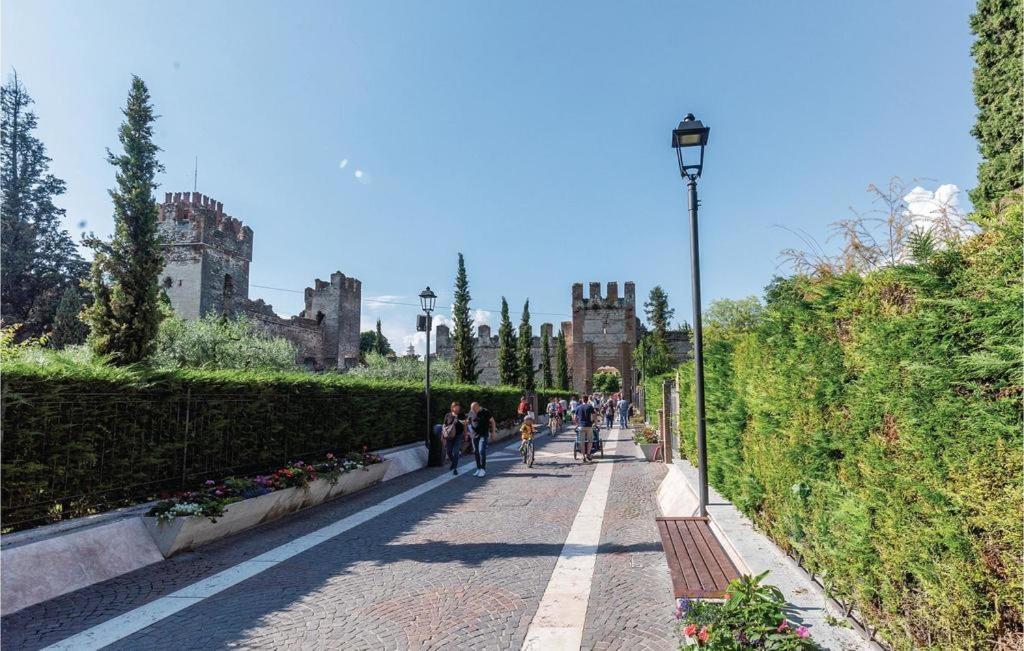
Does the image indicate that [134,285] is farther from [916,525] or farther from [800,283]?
[916,525]

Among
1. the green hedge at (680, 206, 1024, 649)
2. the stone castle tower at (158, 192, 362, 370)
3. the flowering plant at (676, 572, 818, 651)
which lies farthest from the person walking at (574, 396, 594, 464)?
the stone castle tower at (158, 192, 362, 370)

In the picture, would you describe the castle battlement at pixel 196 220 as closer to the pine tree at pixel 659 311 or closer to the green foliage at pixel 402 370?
the green foliage at pixel 402 370

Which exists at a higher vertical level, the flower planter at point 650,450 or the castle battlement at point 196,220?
the castle battlement at point 196,220

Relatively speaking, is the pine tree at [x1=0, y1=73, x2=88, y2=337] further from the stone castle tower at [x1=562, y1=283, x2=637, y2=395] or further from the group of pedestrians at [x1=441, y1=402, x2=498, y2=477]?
the stone castle tower at [x1=562, y1=283, x2=637, y2=395]

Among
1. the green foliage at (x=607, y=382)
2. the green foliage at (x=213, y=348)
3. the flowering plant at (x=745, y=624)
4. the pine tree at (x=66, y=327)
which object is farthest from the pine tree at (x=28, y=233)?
the green foliage at (x=607, y=382)

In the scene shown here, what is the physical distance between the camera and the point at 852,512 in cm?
327

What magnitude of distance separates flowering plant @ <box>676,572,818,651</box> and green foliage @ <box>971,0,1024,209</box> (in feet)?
28.2

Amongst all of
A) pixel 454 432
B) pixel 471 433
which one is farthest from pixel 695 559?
pixel 471 433

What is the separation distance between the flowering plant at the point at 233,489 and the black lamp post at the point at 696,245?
582cm

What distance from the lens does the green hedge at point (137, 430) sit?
5457 millimetres

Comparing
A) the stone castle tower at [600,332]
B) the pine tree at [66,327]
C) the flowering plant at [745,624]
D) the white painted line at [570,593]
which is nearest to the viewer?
the flowering plant at [745,624]

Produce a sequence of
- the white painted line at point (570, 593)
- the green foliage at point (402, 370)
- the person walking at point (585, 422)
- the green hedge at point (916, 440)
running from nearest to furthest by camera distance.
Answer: the green hedge at point (916, 440), the white painted line at point (570, 593), the person walking at point (585, 422), the green foliage at point (402, 370)

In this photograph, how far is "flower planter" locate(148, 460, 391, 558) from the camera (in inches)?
235

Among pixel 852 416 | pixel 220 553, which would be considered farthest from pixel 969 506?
pixel 220 553
